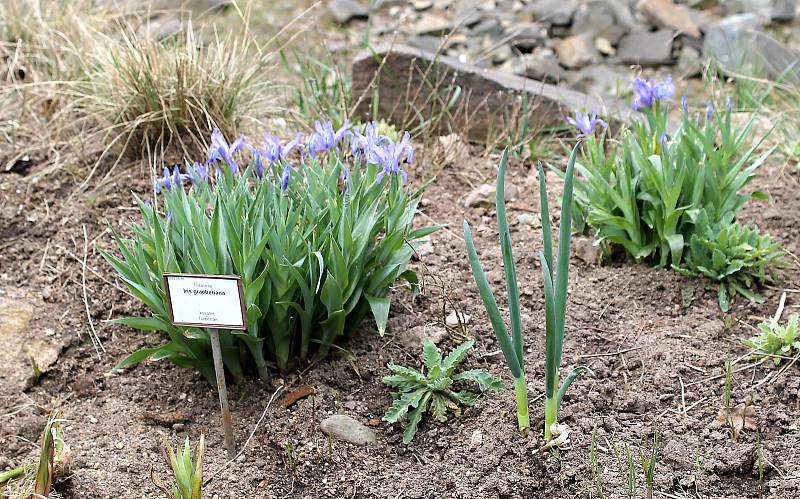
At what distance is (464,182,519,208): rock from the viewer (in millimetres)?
4008

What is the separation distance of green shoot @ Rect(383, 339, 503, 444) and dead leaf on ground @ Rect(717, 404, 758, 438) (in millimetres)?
647

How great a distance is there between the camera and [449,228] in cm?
381

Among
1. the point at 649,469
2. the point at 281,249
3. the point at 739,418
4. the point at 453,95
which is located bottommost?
the point at 739,418

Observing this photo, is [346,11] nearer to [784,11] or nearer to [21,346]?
[784,11]

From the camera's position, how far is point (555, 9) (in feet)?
26.8

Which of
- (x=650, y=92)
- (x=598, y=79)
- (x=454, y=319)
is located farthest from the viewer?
(x=598, y=79)

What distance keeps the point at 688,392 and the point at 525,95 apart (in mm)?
1890

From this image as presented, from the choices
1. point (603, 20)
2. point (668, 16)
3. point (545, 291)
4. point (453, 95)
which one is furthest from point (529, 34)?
point (545, 291)

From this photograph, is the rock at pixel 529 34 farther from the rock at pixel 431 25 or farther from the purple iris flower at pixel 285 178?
the purple iris flower at pixel 285 178

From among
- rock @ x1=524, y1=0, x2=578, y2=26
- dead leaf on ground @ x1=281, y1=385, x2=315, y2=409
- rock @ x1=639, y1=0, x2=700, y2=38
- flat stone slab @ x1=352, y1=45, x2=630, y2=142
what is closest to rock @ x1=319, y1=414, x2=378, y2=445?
dead leaf on ground @ x1=281, y1=385, x2=315, y2=409

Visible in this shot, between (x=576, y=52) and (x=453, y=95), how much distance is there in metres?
3.42

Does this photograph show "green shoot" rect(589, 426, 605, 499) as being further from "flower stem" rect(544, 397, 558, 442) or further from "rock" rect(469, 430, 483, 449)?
"rock" rect(469, 430, 483, 449)

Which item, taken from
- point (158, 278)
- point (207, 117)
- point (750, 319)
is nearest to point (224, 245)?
point (158, 278)

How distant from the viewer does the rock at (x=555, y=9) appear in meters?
8.03
